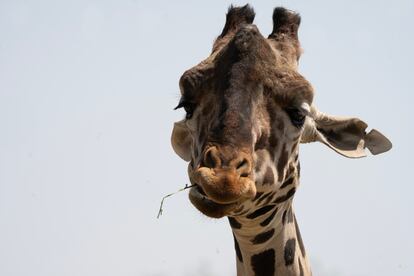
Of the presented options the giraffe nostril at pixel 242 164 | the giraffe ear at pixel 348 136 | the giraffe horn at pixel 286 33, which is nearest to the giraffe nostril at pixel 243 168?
the giraffe nostril at pixel 242 164

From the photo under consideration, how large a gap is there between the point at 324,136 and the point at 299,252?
1.32 meters

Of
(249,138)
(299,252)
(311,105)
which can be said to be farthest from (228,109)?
(299,252)

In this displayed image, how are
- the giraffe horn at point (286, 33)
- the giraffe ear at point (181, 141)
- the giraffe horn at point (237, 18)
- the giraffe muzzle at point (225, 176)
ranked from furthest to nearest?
the giraffe ear at point (181, 141) → the giraffe horn at point (237, 18) → the giraffe horn at point (286, 33) → the giraffe muzzle at point (225, 176)

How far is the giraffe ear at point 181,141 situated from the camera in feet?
32.0

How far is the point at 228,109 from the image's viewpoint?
7656mm

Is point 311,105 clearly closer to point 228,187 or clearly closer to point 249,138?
point 249,138

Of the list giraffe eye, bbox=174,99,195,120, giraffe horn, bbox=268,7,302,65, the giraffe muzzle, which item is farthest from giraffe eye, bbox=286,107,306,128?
the giraffe muzzle

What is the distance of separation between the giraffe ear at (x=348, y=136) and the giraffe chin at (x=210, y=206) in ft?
7.36

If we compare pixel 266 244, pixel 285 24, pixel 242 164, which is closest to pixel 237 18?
pixel 285 24

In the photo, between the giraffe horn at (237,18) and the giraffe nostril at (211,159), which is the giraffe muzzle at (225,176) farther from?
the giraffe horn at (237,18)

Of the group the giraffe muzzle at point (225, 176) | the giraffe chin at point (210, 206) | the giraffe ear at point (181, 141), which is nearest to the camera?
the giraffe muzzle at point (225, 176)

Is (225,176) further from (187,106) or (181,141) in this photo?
(181,141)

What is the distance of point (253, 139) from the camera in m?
7.66

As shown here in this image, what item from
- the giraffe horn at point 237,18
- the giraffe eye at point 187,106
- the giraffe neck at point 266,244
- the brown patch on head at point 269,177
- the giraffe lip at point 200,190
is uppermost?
the giraffe horn at point 237,18
